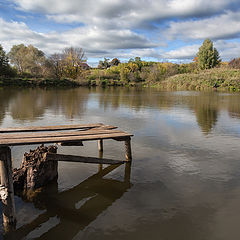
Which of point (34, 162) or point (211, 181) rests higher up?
point (34, 162)

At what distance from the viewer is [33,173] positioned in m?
4.41

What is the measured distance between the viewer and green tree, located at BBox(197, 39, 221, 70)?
57.6 metres

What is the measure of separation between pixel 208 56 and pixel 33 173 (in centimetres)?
5985

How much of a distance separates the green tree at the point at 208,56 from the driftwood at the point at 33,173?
193 ft

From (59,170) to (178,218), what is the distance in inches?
110

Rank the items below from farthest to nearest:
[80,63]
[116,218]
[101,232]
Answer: [80,63] → [116,218] → [101,232]

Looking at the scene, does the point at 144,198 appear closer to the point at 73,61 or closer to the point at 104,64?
the point at 73,61

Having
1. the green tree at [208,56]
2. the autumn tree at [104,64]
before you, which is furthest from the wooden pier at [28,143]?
the autumn tree at [104,64]

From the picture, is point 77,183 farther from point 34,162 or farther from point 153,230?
point 153,230

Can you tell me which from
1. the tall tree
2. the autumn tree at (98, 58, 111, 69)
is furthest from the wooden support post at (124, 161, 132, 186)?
the autumn tree at (98, 58, 111, 69)

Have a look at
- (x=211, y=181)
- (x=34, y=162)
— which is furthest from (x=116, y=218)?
(x=211, y=181)

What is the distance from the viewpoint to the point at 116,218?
3758mm

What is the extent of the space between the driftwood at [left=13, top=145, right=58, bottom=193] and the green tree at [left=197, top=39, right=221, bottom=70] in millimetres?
58969

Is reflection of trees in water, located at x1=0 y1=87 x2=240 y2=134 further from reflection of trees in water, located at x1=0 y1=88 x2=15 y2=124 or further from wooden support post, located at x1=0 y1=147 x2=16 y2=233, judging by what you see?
wooden support post, located at x1=0 y1=147 x2=16 y2=233
